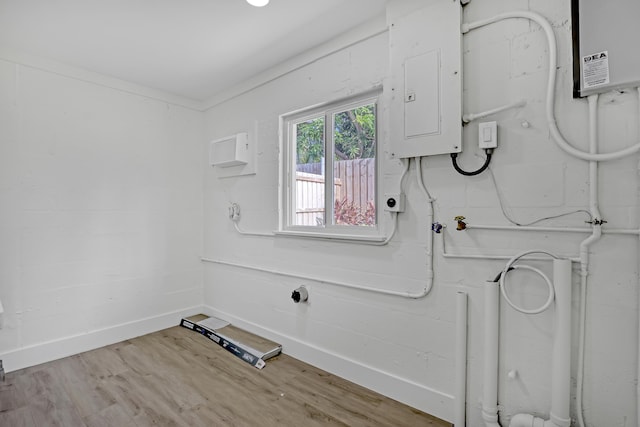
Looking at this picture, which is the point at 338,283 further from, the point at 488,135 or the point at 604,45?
the point at 604,45

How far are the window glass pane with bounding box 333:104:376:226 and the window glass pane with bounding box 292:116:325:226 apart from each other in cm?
15

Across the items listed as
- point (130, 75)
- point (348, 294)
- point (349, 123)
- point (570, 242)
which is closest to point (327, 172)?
point (349, 123)

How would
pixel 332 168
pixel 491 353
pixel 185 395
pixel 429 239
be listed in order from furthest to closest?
pixel 332 168, pixel 185 395, pixel 429 239, pixel 491 353

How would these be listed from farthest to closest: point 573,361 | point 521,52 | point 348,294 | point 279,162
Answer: point 279,162 < point 348,294 < point 521,52 < point 573,361

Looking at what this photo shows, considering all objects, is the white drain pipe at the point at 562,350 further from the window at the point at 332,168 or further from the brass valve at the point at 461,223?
the window at the point at 332,168

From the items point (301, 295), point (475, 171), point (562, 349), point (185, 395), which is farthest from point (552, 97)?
point (185, 395)

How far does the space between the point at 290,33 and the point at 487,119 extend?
1539mm

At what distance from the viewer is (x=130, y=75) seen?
3.01m

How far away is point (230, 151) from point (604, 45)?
2794 millimetres

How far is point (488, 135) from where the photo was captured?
A: 1675 millimetres

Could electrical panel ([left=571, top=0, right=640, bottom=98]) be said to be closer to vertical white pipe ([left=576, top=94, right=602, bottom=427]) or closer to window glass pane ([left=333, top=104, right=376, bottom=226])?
vertical white pipe ([left=576, top=94, right=602, bottom=427])

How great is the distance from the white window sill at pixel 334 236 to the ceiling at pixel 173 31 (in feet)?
4.90

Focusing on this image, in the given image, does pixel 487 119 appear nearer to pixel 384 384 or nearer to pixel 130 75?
pixel 384 384

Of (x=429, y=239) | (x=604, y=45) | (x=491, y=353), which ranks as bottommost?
(x=491, y=353)
